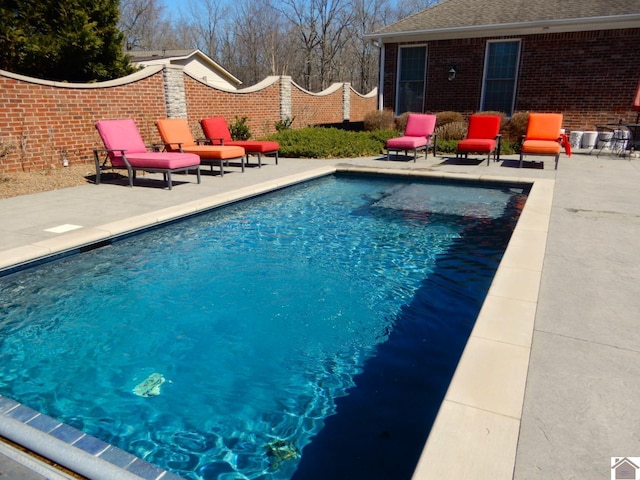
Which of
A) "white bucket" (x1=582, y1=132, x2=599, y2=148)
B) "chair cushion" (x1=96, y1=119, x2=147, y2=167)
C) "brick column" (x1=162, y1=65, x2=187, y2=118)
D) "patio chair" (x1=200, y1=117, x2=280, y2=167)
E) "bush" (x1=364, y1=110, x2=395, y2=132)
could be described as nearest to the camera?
"chair cushion" (x1=96, y1=119, x2=147, y2=167)

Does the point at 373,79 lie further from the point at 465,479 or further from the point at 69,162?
the point at 465,479

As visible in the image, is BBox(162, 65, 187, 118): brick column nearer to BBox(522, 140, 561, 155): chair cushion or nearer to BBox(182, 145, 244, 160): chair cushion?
BBox(182, 145, 244, 160): chair cushion

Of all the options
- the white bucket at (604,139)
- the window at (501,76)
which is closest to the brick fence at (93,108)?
the window at (501,76)

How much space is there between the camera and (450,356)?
3145 millimetres

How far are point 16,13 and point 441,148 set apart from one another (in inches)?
417

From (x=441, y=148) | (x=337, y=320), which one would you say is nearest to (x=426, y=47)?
(x=441, y=148)

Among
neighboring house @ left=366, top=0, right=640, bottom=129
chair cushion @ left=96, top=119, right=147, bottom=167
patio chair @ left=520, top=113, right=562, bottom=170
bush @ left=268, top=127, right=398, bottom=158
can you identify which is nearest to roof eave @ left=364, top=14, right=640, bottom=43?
neighboring house @ left=366, top=0, right=640, bottom=129

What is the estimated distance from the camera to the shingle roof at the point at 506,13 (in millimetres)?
12492

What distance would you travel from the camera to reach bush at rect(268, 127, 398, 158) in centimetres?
1192

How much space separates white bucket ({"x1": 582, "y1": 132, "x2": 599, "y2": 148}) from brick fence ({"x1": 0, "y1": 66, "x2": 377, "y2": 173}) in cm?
928

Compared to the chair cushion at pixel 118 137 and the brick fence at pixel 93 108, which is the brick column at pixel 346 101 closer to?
the brick fence at pixel 93 108

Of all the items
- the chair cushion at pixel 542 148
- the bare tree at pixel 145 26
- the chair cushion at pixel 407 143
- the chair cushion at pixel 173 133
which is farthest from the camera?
the bare tree at pixel 145 26

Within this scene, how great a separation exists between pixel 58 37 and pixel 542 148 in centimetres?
1085

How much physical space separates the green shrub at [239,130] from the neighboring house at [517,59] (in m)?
5.19
